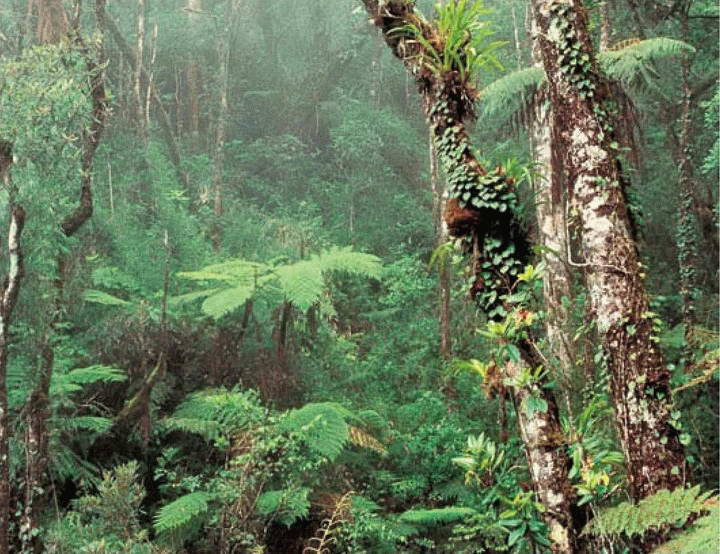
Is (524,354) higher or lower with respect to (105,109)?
lower

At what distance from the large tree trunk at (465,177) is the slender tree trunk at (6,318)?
3585mm

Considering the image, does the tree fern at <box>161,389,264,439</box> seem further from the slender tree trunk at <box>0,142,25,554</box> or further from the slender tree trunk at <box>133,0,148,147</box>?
the slender tree trunk at <box>133,0,148,147</box>

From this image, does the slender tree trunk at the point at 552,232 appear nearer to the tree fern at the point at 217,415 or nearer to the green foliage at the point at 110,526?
the tree fern at the point at 217,415

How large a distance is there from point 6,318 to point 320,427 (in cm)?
279

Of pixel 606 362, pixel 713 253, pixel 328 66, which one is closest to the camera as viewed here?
pixel 606 362

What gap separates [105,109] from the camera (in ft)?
25.3

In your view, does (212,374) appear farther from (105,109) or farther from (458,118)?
(458,118)

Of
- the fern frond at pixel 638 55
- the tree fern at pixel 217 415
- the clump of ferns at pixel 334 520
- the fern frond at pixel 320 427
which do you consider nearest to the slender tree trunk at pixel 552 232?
the fern frond at pixel 638 55

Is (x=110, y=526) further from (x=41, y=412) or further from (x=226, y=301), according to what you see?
(x=226, y=301)

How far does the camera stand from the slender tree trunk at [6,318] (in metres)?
5.42

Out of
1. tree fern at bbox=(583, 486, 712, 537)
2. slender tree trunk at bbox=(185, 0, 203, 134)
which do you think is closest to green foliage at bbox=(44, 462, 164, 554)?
tree fern at bbox=(583, 486, 712, 537)

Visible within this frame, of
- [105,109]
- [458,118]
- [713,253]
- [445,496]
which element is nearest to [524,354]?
[458,118]

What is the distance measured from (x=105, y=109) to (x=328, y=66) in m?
9.97

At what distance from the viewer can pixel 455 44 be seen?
A: 354 cm
